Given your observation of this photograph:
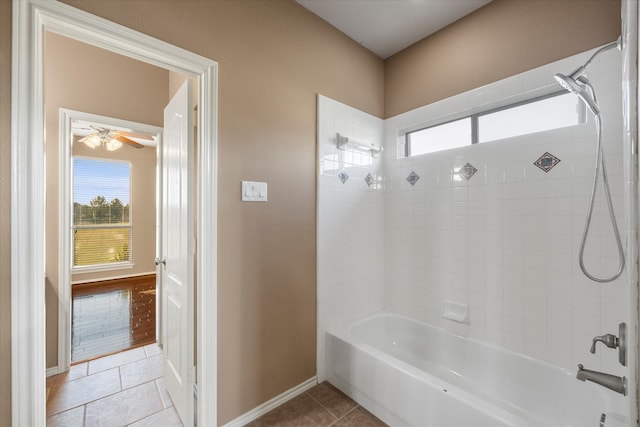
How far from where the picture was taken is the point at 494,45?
191 cm

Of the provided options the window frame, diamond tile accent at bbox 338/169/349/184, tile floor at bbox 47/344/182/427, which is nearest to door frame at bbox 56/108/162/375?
tile floor at bbox 47/344/182/427

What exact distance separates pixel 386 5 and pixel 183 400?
9.41ft

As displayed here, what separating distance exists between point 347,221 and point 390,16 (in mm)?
1550

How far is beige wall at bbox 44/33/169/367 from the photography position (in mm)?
2283

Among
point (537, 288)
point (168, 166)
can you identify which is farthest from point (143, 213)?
point (537, 288)

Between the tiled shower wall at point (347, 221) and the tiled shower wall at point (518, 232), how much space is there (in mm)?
231

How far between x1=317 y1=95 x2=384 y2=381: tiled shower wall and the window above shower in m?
0.42

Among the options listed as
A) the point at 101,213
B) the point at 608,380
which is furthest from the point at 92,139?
the point at 608,380

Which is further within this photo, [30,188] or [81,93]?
[81,93]

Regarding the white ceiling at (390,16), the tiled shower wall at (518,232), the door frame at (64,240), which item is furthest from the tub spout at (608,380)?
the door frame at (64,240)

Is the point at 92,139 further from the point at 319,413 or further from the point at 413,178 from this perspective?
the point at 319,413

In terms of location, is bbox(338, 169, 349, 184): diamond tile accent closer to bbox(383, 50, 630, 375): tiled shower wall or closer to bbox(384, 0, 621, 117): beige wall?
bbox(383, 50, 630, 375): tiled shower wall

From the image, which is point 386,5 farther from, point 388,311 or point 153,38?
point 388,311

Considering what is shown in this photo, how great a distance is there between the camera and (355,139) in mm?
2340
